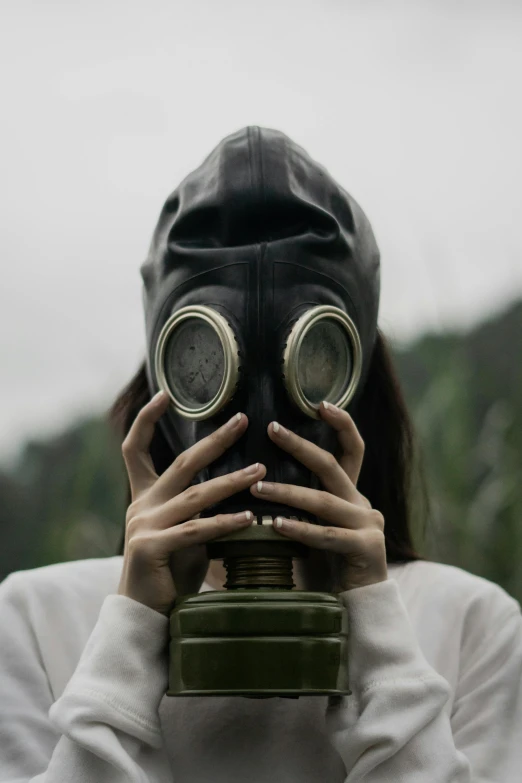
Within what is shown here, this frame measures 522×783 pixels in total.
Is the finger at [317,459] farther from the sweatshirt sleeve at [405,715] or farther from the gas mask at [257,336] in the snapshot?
the sweatshirt sleeve at [405,715]

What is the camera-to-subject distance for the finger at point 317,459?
4.77ft

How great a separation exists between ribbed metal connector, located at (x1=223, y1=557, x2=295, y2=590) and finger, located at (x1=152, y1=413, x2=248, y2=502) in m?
0.13

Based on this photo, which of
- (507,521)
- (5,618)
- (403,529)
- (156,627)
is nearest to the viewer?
(156,627)

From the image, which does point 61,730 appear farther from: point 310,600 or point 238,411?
point 238,411

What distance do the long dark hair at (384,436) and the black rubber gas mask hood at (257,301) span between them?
0.23 metres

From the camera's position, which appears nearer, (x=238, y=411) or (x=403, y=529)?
(x=238, y=411)

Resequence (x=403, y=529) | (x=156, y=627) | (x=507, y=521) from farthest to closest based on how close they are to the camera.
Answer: (x=507, y=521) < (x=403, y=529) < (x=156, y=627)

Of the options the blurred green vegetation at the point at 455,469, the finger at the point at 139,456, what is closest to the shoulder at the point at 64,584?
the finger at the point at 139,456

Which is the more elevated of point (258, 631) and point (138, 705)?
point (258, 631)

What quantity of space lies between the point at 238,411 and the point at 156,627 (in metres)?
0.31

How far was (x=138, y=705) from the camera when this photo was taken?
4.75ft

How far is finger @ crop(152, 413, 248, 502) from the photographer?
Answer: 1.46 metres

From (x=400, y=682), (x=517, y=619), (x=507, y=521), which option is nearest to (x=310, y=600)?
(x=400, y=682)

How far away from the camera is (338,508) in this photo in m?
1.48
